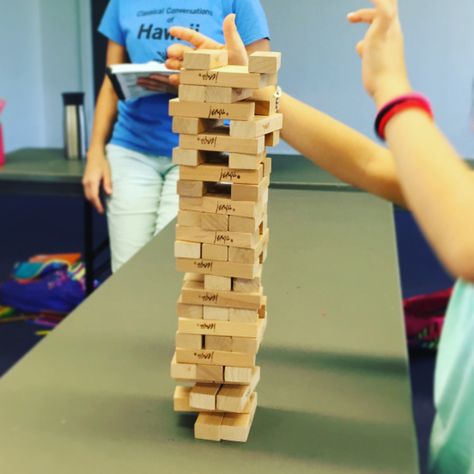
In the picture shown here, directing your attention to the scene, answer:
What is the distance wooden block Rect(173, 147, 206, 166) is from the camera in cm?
93

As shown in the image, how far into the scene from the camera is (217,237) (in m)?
0.94

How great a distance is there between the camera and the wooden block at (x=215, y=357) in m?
0.96

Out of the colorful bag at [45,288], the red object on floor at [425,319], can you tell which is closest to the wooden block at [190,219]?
the red object on floor at [425,319]

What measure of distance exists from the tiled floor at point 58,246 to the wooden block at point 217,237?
1.92 m

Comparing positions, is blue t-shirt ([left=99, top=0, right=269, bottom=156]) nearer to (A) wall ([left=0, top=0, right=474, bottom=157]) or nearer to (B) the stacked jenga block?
(B) the stacked jenga block

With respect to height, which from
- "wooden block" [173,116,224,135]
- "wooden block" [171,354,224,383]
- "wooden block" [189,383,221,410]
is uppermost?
"wooden block" [173,116,224,135]

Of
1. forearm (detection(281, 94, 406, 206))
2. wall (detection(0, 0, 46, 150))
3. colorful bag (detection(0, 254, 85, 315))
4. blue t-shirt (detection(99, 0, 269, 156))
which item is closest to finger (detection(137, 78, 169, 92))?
blue t-shirt (detection(99, 0, 269, 156))

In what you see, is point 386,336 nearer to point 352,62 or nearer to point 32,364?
point 32,364

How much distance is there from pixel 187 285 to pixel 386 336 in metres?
0.47

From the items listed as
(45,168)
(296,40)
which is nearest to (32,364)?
(45,168)

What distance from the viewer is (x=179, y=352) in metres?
0.96

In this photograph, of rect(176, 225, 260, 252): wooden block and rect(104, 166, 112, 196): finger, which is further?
rect(104, 166, 112, 196): finger

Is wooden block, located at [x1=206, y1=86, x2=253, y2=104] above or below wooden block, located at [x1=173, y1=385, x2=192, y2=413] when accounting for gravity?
above

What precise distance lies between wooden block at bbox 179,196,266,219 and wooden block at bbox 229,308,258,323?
0.13 metres
